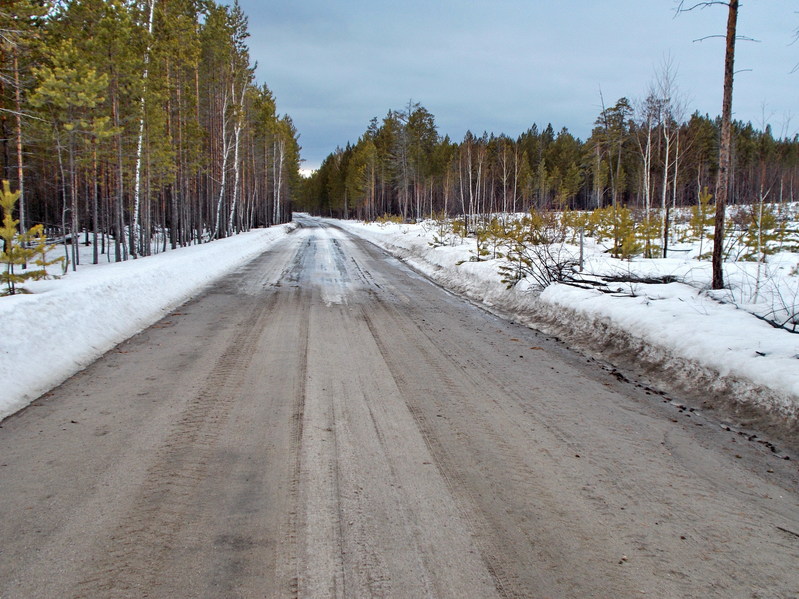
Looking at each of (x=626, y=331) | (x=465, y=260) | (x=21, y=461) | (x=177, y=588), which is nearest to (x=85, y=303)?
(x=21, y=461)

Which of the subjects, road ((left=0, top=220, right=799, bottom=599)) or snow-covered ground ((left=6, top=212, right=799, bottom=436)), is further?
snow-covered ground ((left=6, top=212, right=799, bottom=436))

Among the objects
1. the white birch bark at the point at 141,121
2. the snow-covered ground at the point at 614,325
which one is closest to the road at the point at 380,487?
the snow-covered ground at the point at 614,325

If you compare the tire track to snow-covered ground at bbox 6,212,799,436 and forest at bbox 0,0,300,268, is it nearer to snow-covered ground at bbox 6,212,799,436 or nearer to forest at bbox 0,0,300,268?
snow-covered ground at bbox 6,212,799,436

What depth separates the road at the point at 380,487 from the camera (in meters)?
2.10

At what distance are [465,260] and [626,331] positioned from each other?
809 cm

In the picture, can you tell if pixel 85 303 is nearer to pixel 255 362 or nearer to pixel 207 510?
pixel 255 362

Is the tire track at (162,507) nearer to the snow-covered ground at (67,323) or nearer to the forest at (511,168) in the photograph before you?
the snow-covered ground at (67,323)

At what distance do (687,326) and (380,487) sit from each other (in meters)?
4.67

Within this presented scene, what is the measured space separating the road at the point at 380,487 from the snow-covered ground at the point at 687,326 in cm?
61

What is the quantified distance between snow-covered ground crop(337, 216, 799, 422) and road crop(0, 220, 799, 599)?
2.01 feet

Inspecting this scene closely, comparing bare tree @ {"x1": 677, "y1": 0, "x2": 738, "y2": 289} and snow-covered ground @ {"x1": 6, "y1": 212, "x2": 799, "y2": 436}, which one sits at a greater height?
bare tree @ {"x1": 677, "y1": 0, "x2": 738, "y2": 289}

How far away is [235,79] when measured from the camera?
102ft

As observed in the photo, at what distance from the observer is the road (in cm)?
210

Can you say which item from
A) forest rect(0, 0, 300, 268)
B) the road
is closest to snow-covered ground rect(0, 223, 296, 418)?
the road
